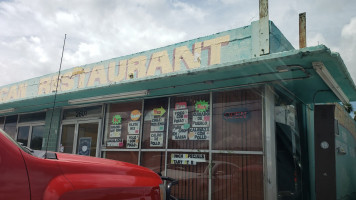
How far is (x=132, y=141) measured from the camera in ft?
27.6

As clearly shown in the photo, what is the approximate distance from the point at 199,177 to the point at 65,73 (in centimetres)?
731

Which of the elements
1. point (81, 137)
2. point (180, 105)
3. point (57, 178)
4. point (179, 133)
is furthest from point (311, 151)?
point (57, 178)

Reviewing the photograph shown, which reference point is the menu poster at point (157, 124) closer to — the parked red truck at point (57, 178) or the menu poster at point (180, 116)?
the menu poster at point (180, 116)

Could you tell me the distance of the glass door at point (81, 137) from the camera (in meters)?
9.27

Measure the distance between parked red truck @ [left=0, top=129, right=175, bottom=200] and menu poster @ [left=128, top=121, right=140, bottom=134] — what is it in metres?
5.69

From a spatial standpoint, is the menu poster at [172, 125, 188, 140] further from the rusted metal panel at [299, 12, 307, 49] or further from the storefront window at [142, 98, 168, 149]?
the rusted metal panel at [299, 12, 307, 49]

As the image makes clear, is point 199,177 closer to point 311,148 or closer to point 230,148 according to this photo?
point 230,148

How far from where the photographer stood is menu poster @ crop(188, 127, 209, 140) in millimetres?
7114

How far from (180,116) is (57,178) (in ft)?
18.6

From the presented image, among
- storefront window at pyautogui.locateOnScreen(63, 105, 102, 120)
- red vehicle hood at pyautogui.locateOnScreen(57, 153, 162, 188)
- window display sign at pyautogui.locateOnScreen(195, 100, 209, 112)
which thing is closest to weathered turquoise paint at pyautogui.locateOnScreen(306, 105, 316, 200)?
window display sign at pyautogui.locateOnScreen(195, 100, 209, 112)

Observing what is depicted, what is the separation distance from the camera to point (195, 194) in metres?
6.93

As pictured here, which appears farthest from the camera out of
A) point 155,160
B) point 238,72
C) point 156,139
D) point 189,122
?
point 156,139

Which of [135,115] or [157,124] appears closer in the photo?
[157,124]

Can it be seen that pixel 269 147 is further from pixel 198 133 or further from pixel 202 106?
pixel 202 106
